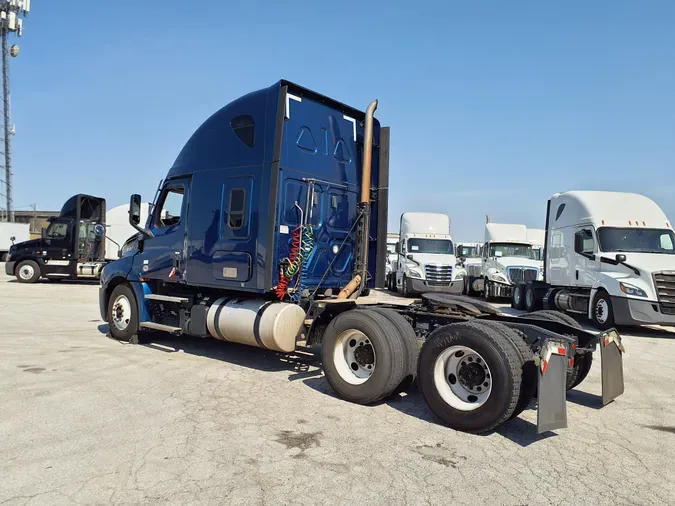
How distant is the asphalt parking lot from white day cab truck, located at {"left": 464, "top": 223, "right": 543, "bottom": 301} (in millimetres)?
12447

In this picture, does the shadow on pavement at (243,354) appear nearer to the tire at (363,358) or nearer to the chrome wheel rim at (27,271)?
the tire at (363,358)

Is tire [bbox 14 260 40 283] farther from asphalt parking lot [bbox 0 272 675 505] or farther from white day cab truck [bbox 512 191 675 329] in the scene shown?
white day cab truck [bbox 512 191 675 329]

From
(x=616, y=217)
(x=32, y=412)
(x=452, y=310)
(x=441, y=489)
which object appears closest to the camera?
(x=441, y=489)

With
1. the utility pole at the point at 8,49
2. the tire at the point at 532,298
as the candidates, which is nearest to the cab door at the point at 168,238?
the tire at the point at 532,298

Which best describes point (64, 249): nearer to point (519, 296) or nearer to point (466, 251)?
point (519, 296)

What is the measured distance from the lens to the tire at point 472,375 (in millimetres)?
4516

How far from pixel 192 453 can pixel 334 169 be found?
4599mm

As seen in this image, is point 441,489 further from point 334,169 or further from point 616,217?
point 616,217

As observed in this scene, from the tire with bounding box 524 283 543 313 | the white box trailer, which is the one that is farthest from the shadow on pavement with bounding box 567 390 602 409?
the white box trailer

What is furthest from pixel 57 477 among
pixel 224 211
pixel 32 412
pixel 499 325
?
pixel 224 211

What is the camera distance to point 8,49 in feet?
158

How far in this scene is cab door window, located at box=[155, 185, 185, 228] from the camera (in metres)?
8.45

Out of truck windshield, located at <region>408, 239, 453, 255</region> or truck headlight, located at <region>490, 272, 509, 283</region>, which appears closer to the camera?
truck headlight, located at <region>490, 272, 509, 283</region>

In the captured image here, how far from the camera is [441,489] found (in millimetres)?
3693
